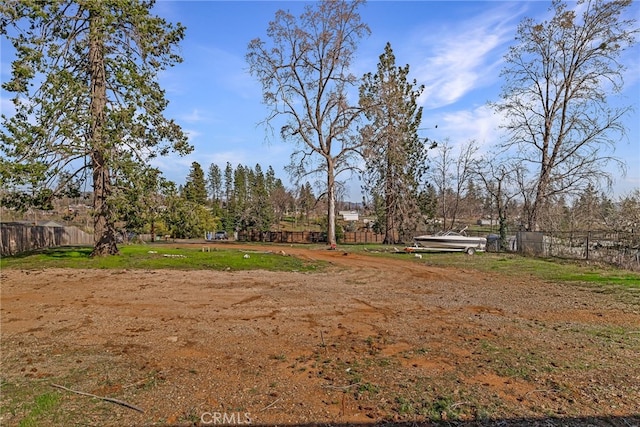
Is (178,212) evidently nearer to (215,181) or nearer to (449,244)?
(449,244)

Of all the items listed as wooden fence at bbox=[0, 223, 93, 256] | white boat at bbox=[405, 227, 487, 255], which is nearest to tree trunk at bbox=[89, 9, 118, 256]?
wooden fence at bbox=[0, 223, 93, 256]

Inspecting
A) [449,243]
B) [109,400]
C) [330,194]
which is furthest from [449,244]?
[109,400]

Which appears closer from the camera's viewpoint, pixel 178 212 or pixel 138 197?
pixel 138 197

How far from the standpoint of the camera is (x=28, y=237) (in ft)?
70.6

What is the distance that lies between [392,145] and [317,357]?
23411 millimetres

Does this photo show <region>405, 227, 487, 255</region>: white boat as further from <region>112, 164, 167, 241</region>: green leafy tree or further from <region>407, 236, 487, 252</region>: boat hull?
<region>112, 164, 167, 241</region>: green leafy tree

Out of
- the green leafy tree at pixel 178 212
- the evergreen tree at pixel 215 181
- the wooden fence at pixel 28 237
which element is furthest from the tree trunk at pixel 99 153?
the evergreen tree at pixel 215 181

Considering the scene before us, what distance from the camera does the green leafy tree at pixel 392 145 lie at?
87.4 ft

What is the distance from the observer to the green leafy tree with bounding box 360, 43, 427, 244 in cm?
2662

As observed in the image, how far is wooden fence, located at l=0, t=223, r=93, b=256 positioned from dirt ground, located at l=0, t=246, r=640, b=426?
1224 centimetres

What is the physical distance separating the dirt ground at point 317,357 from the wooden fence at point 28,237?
12.2 meters

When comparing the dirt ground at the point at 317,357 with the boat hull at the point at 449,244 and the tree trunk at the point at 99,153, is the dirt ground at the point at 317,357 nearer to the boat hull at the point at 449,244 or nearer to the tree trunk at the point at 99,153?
the tree trunk at the point at 99,153

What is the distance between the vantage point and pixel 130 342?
556 cm

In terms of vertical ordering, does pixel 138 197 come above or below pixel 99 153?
below
